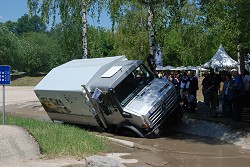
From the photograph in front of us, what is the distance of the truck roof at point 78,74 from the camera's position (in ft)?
47.0

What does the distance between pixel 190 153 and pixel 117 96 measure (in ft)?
11.3

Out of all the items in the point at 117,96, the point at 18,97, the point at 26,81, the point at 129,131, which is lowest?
the point at 26,81

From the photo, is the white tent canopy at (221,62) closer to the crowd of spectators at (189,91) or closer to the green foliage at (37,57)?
the crowd of spectators at (189,91)

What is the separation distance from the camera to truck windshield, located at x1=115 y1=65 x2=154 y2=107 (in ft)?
44.8

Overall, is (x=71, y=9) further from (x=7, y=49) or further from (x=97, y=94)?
(x=7, y=49)

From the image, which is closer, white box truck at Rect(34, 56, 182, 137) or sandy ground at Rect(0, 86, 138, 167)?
sandy ground at Rect(0, 86, 138, 167)

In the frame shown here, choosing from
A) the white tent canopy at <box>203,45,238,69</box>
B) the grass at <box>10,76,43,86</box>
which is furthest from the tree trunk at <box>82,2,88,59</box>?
the grass at <box>10,76,43,86</box>

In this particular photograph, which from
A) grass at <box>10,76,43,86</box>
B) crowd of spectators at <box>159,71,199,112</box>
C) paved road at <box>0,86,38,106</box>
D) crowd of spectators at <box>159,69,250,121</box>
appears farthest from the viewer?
grass at <box>10,76,43,86</box>

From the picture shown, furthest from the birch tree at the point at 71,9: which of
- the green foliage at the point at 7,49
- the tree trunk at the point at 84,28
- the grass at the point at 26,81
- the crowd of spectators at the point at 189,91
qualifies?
the green foliage at the point at 7,49

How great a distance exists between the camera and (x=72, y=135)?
11477mm

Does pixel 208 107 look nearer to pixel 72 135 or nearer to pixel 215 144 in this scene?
pixel 215 144

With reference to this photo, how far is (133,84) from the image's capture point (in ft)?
46.5

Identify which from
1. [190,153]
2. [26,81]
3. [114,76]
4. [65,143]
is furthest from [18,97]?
→ [26,81]

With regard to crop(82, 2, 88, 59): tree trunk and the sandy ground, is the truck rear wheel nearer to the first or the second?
the sandy ground
